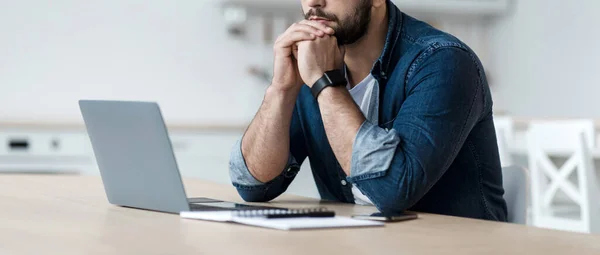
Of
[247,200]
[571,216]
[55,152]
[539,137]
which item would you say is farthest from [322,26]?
[55,152]

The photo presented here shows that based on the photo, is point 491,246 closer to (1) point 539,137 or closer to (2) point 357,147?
(2) point 357,147

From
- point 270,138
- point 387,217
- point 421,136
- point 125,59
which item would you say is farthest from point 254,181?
point 125,59

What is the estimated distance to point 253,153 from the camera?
1743 mm

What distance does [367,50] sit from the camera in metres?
1.84

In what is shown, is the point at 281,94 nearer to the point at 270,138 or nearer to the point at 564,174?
the point at 270,138

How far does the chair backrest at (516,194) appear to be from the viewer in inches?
66.2

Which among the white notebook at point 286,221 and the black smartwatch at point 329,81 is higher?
the black smartwatch at point 329,81

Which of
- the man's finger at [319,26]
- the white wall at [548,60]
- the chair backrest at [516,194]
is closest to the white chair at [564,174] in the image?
the chair backrest at [516,194]

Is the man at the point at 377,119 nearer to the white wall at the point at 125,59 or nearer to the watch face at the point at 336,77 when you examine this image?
the watch face at the point at 336,77

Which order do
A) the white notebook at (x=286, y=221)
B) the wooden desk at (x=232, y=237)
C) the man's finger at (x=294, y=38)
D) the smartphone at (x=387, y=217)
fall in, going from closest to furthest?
the wooden desk at (x=232, y=237)
the white notebook at (x=286, y=221)
the smartphone at (x=387, y=217)
the man's finger at (x=294, y=38)

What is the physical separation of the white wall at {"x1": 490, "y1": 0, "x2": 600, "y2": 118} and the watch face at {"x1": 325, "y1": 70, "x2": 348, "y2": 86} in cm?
418

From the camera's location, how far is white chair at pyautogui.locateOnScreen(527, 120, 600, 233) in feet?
10.4

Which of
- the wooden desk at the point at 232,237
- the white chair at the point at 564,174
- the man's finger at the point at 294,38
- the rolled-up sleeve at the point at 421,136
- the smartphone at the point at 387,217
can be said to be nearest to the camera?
the wooden desk at the point at 232,237

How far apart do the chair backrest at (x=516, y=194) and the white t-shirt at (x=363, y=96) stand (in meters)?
0.26
